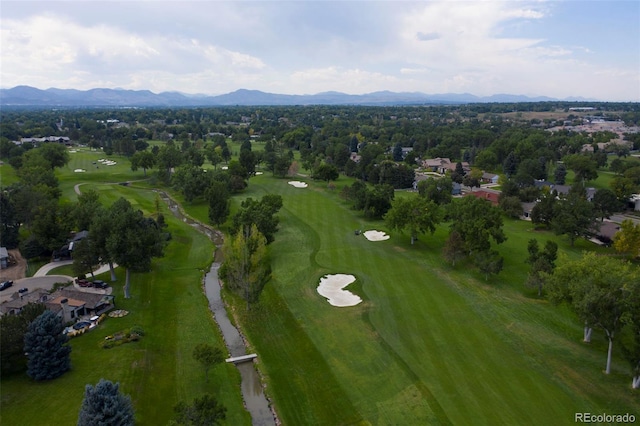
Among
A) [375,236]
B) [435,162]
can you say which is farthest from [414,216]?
[435,162]

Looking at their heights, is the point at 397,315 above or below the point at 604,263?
below

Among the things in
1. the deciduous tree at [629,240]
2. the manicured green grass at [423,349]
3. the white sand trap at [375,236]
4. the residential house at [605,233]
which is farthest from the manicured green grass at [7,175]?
the residential house at [605,233]

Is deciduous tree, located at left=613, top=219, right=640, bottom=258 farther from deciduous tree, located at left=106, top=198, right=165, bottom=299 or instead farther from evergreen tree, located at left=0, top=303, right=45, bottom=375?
evergreen tree, located at left=0, top=303, right=45, bottom=375

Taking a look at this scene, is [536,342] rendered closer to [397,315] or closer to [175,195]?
[397,315]

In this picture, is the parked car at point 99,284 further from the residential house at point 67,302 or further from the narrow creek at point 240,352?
the narrow creek at point 240,352

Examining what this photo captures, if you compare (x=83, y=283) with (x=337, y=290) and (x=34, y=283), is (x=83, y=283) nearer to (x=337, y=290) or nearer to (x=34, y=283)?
(x=34, y=283)

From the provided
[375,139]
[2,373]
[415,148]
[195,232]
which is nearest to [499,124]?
[375,139]

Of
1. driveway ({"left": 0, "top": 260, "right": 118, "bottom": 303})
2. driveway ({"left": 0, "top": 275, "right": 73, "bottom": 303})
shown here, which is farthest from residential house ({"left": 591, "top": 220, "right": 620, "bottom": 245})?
driveway ({"left": 0, "top": 275, "right": 73, "bottom": 303})

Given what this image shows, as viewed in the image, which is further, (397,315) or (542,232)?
(542,232)
